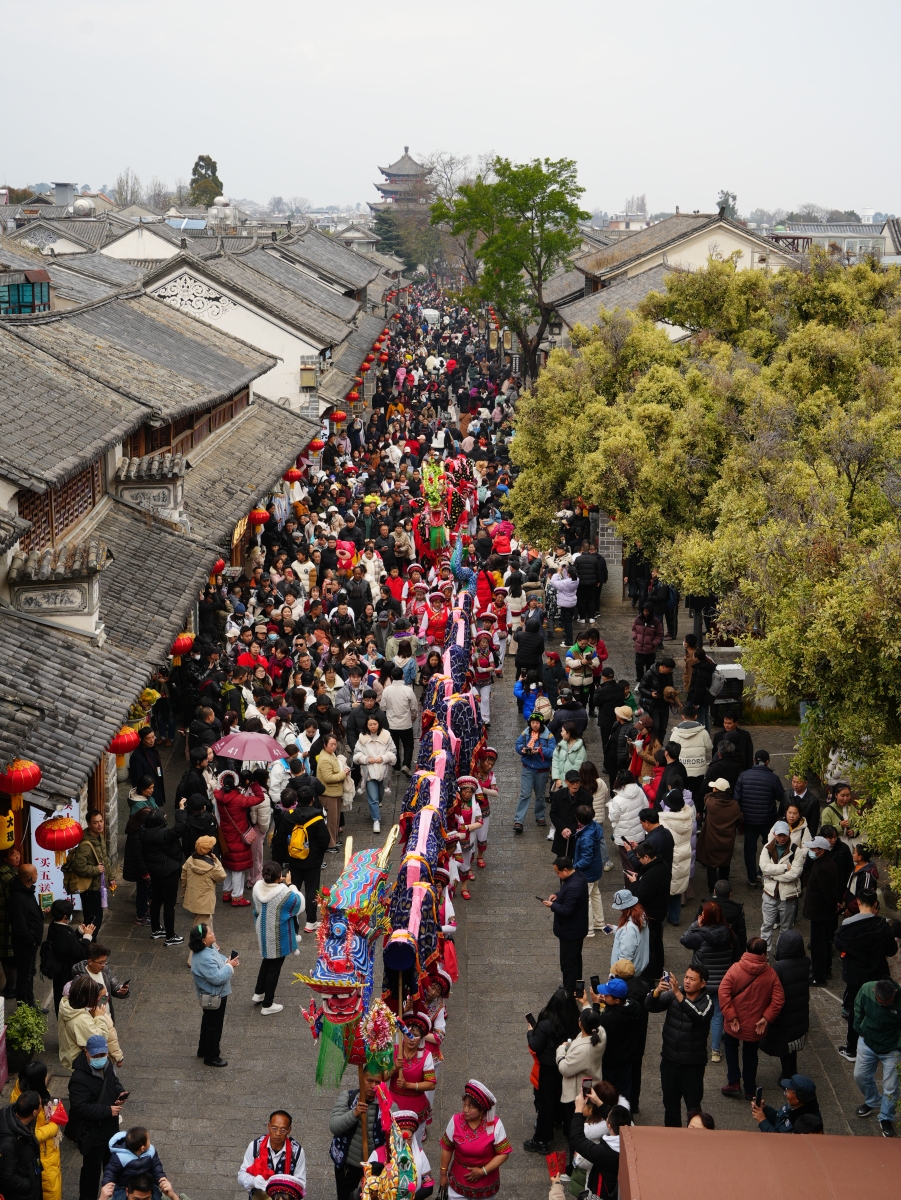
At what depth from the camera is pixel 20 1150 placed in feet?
25.1

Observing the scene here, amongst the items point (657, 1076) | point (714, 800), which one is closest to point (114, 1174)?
point (657, 1076)

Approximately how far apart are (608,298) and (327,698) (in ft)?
87.7

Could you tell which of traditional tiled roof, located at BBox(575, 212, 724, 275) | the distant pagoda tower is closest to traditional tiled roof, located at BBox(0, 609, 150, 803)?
traditional tiled roof, located at BBox(575, 212, 724, 275)

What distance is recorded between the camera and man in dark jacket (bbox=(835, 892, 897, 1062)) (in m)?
9.94

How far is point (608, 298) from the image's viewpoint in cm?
3872

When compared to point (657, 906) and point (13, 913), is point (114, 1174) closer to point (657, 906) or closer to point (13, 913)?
point (13, 913)

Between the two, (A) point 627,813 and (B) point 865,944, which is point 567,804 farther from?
(B) point 865,944

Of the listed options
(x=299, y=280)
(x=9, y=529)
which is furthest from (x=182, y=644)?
(x=299, y=280)

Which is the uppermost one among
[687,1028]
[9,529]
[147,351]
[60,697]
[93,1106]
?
[9,529]

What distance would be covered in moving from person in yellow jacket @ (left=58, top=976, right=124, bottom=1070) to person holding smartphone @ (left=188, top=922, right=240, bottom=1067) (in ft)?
2.74

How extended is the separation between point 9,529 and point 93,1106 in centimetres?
488

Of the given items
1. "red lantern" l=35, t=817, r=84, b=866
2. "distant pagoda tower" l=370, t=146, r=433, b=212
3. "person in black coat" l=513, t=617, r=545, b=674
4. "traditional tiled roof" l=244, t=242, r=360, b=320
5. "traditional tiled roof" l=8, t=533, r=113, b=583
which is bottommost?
"distant pagoda tower" l=370, t=146, r=433, b=212

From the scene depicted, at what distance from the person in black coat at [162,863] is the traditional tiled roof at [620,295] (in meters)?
26.2

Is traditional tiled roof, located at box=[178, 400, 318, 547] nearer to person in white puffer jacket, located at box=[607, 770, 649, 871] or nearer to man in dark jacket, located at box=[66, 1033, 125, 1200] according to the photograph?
person in white puffer jacket, located at box=[607, 770, 649, 871]
